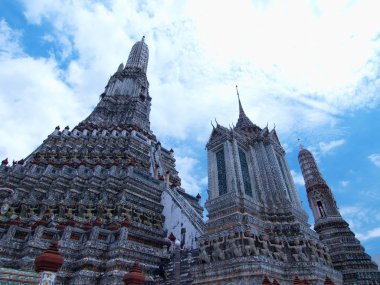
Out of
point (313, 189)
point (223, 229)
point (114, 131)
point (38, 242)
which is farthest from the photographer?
point (114, 131)

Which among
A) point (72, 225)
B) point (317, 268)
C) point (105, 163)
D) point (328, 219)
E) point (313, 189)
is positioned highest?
point (105, 163)

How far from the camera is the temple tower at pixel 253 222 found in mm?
9742

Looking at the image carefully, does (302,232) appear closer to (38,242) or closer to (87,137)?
(38,242)

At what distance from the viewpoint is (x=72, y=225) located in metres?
13.5

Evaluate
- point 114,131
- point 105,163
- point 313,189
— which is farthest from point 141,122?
point 313,189

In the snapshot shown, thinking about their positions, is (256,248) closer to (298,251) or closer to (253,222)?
(253,222)

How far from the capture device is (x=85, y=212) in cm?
1708

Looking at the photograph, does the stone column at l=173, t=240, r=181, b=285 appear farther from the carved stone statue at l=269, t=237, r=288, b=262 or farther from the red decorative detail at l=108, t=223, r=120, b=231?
the carved stone statue at l=269, t=237, r=288, b=262

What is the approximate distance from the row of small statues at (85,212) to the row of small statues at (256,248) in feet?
23.8

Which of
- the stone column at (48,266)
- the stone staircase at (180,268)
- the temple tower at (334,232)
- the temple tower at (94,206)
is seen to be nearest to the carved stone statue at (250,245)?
the stone staircase at (180,268)

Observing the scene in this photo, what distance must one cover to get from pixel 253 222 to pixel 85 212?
1107 cm

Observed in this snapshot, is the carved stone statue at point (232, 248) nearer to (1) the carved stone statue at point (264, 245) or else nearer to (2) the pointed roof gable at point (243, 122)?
(1) the carved stone statue at point (264, 245)

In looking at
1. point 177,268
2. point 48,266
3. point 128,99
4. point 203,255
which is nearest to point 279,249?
point 203,255

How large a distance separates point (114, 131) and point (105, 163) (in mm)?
8553
